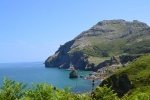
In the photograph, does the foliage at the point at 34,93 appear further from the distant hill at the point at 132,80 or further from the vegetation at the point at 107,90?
the distant hill at the point at 132,80

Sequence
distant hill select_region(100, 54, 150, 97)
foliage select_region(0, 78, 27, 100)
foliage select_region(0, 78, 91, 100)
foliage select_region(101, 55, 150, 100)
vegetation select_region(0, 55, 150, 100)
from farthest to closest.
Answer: distant hill select_region(100, 54, 150, 97) → foliage select_region(101, 55, 150, 100) → foliage select_region(0, 78, 27, 100) → vegetation select_region(0, 55, 150, 100) → foliage select_region(0, 78, 91, 100)

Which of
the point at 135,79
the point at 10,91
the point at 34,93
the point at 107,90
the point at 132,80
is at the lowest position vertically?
the point at 132,80

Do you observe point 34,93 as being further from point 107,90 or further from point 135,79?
point 135,79

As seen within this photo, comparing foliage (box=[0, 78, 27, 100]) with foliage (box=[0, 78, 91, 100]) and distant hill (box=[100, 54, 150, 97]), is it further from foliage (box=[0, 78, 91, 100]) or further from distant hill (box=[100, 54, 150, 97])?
distant hill (box=[100, 54, 150, 97])

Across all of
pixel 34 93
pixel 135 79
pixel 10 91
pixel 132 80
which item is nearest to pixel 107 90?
pixel 34 93

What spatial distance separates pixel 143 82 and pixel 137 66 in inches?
1203

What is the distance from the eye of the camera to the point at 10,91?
49906 mm

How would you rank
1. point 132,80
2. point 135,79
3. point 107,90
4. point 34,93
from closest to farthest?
point 34,93, point 107,90, point 135,79, point 132,80

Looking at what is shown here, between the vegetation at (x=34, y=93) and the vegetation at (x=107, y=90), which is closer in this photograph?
the vegetation at (x=34, y=93)

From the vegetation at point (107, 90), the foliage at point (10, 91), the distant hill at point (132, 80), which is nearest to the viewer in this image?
the vegetation at point (107, 90)

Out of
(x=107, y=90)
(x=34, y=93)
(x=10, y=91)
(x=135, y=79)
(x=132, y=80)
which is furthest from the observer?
(x=132, y=80)

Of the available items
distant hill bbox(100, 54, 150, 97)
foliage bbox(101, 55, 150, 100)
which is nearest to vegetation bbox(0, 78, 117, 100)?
foliage bbox(101, 55, 150, 100)

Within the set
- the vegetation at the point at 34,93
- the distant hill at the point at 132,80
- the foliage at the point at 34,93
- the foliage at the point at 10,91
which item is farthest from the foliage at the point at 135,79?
the foliage at the point at 10,91

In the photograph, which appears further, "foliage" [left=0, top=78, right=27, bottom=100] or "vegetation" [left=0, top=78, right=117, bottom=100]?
"foliage" [left=0, top=78, right=27, bottom=100]
